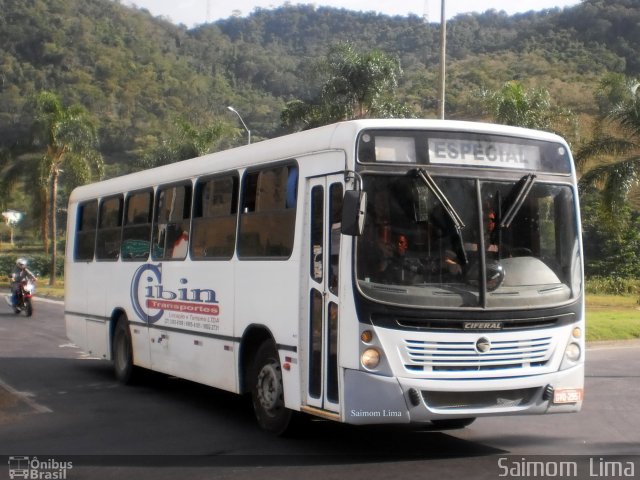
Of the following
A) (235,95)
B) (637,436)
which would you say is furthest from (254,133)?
(637,436)

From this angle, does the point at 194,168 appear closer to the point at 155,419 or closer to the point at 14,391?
the point at 155,419

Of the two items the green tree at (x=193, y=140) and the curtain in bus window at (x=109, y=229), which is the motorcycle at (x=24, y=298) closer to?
the curtain in bus window at (x=109, y=229)

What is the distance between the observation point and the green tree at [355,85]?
31484 millimetres

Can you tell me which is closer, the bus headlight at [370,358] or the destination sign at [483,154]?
the bus headlight at [370,358]

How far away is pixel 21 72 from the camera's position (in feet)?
361

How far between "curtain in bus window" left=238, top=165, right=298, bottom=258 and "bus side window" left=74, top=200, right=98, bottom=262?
572cm

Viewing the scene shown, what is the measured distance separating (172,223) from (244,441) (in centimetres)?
374

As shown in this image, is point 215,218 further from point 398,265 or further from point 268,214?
point 398,265

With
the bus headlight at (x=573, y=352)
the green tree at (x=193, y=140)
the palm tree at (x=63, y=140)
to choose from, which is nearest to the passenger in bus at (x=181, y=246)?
the bus headlight at (x=573, y=352)

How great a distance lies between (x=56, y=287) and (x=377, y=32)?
9827 centimetres

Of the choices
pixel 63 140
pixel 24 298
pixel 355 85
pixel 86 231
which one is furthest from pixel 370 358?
pixel 63 140

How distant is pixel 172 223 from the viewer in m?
12.2

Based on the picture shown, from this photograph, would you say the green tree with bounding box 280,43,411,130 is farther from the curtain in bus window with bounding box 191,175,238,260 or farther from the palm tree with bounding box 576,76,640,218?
the curtain in bus window with bounding box 191,175,238,260

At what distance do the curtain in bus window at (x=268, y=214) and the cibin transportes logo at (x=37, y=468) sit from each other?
113 inches
